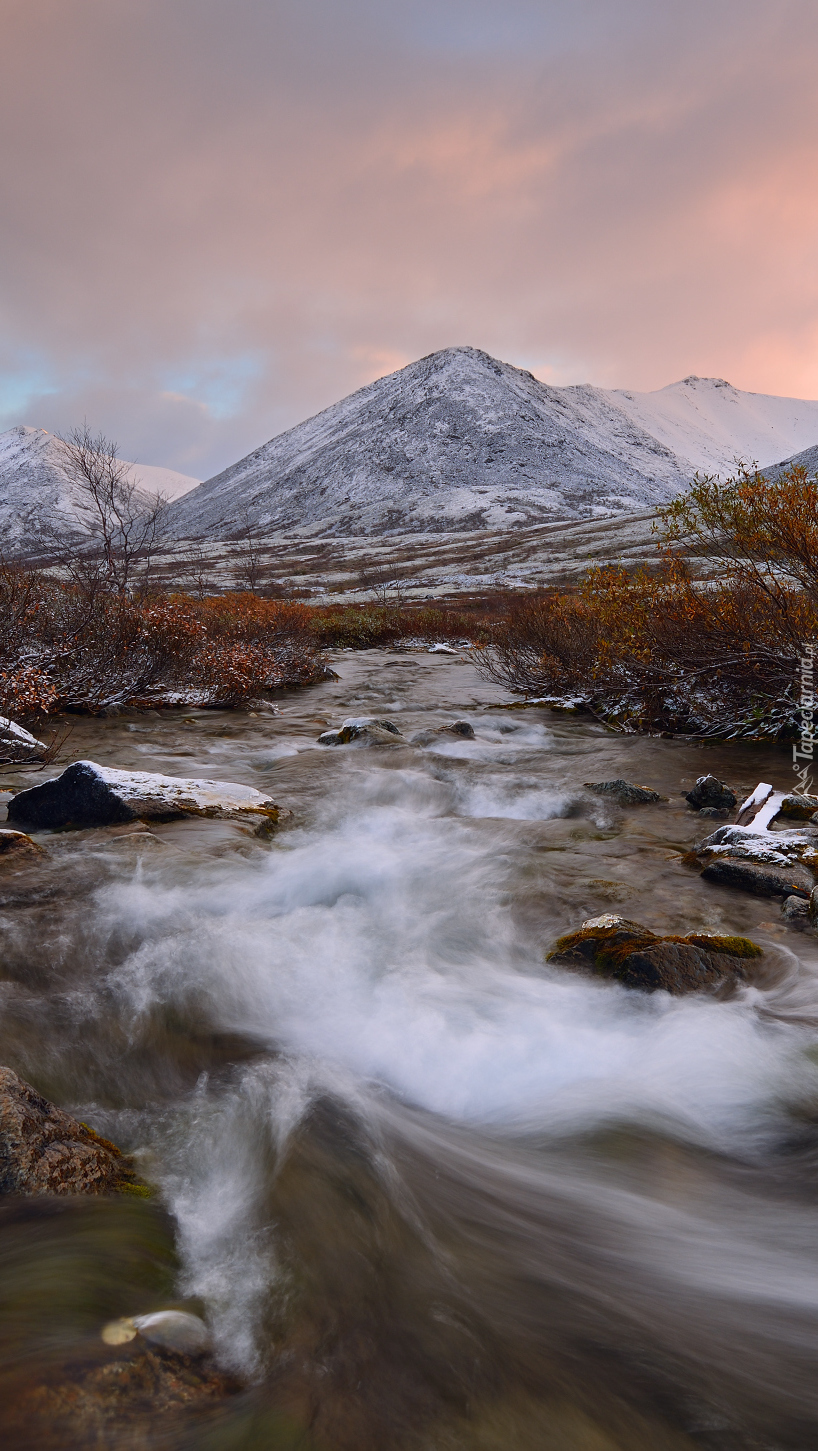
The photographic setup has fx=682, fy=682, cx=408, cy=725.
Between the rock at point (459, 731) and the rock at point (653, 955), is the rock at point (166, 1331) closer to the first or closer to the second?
the rock at point (653, 955)

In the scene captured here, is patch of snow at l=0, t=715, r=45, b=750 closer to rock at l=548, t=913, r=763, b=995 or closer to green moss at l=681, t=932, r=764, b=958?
rock at l=548, t=913, r=763, b=995

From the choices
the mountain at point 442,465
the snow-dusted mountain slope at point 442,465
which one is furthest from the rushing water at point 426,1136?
the mountain at point 442,465

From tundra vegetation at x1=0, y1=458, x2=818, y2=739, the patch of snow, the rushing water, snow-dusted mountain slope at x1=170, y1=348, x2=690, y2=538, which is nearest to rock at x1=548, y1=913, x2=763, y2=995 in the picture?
the rushing water

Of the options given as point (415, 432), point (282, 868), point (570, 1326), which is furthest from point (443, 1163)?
point (415, 432)

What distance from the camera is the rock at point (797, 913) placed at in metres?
4.60

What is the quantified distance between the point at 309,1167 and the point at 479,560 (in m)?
64.2

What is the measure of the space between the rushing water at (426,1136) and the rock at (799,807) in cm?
94

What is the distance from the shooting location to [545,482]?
12638cm

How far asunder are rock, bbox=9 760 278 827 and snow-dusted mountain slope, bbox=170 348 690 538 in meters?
93.6

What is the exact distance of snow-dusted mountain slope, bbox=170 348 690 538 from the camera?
375 ft

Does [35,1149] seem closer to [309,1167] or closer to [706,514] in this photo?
[309,1167]

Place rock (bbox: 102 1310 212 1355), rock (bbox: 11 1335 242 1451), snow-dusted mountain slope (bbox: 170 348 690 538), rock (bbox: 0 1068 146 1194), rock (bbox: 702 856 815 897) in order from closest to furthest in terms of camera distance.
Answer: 1. rock (bbox: 11 1335 242 1451)
2. rock (bbox: 102 1310 212 1355)
3. rock (bbox: 0 1068 146 1194)
4. rock (bbox: 702 856 815 897)
5. snow-dusted mountain slope (bbox: 170 348 690 538)

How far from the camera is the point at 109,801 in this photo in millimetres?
6203

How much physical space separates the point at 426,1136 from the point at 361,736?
789cm
